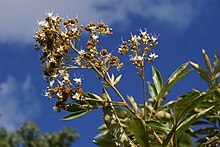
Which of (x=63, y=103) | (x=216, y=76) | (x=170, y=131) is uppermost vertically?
(x=216, y=76)

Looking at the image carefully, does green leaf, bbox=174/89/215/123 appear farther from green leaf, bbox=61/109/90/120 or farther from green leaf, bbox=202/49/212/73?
green leaf, bbox=202/49/212/73

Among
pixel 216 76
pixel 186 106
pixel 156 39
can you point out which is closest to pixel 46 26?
pixel 156 39

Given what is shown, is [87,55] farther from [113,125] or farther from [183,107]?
[183,107]

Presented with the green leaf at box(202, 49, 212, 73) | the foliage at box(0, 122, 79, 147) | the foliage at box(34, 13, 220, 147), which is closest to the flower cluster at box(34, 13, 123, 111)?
the foliage at box(34, 13, 220, 147)

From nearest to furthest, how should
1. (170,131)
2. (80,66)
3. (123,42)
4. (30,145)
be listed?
(170,131), (80,66), (123,42), (30,145)

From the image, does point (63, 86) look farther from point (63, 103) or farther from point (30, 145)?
point (30, 145)

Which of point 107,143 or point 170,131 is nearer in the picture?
point 170,131

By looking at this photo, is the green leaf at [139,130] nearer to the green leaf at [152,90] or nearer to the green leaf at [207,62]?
the green leaf at [152,90]
